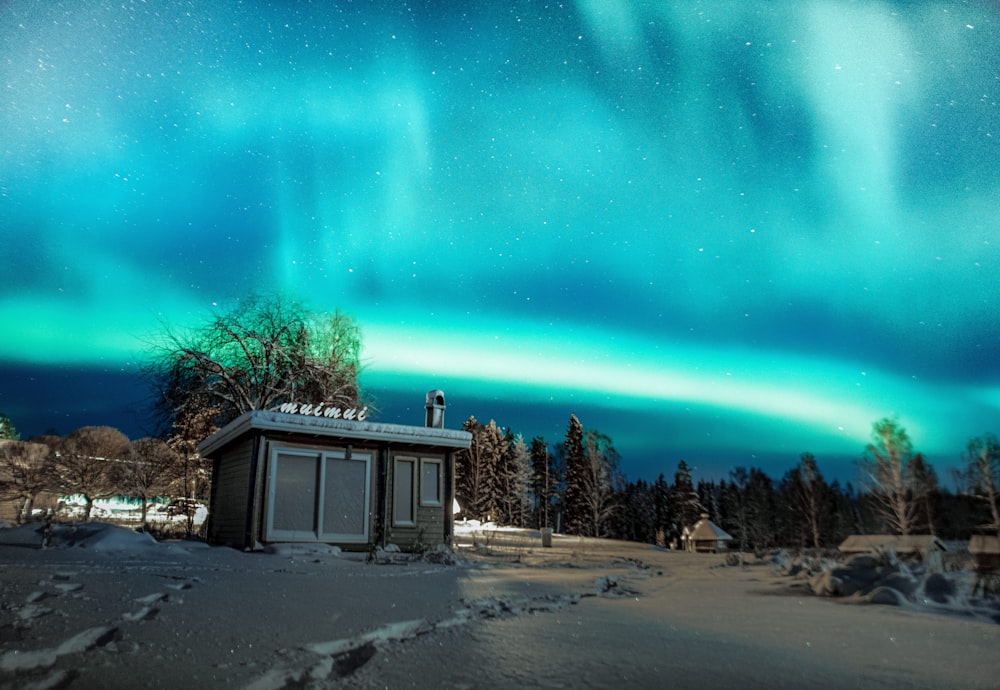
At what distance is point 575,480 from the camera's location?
160ft

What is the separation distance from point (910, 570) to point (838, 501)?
66790 mm

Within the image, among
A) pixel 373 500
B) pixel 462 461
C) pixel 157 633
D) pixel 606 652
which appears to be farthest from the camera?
pixel 462 461

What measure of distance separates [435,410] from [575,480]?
34.4 meters

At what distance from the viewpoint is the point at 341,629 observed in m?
3.62

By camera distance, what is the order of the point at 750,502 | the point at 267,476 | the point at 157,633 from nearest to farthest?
the point at 157,633, the point at 267,476, the point at 750,502

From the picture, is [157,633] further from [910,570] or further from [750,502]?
[750,502]

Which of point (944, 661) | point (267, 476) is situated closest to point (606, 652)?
point (944, 661)

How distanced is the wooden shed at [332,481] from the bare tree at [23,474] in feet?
64.0

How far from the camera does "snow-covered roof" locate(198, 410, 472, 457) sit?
12836 millimetres

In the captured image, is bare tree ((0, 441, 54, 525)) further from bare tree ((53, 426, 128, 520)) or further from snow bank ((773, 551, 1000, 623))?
snow bank ((773, 551, 1000, 623))

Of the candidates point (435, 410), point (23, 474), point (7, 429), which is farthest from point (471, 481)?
point (7, 429)

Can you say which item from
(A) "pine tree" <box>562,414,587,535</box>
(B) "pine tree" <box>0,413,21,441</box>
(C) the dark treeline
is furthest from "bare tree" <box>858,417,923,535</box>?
(B) "pine tree" <box>0,413,21,441</box>

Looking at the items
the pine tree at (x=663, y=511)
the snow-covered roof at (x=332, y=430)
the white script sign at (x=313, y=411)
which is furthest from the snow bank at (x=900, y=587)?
the pine tree at (x=663, y=511)

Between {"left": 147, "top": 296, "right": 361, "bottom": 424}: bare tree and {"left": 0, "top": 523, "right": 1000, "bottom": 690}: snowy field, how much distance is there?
60.1ft
